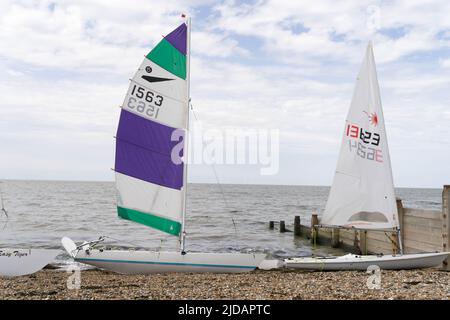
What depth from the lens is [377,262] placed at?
13.0 metres

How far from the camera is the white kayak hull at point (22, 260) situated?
11.8m

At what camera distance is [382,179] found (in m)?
13.0

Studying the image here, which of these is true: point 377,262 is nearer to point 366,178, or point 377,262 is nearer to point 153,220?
point 366,178

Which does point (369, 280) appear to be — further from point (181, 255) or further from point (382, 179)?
point (181, 255)

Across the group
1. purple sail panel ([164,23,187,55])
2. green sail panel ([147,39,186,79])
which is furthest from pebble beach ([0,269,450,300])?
purple sail panel ([164,23,187,55])

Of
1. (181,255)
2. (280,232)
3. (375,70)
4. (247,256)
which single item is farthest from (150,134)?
(280,232)

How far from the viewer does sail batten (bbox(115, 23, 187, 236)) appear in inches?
479

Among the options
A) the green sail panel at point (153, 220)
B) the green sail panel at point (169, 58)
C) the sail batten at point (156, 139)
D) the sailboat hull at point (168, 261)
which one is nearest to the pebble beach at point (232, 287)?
the sailboat hull at point (168, 261)

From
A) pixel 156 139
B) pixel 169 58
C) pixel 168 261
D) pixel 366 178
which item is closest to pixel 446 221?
pixel 366 178

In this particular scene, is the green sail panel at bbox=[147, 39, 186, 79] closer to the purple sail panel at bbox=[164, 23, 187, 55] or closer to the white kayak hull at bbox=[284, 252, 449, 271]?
the purple sail panel at bbox=[164, 23, 187, 55]

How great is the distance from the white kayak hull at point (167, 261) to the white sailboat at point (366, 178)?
2145mm

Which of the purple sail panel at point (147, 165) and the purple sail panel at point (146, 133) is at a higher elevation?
the purple sail panel at point (146, 133)

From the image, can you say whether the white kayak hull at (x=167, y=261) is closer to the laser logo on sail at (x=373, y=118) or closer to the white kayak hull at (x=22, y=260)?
the white kayak hull at (x=22, y=260)

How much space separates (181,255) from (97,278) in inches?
91.1
